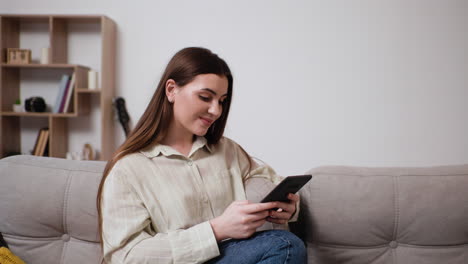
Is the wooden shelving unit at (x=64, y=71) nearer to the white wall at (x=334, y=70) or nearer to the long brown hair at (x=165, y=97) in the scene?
the white wall at (x=334, y=70)

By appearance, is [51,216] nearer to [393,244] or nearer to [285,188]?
[285,188]

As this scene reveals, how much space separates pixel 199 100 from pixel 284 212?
45cm

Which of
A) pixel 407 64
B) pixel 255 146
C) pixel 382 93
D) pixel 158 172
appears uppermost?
pixel 407 64

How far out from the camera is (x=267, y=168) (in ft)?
4.95

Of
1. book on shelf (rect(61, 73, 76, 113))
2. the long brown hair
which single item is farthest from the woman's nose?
book on shelf (rect(61, 73, 76, 113))

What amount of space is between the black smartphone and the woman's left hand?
1.5 inches

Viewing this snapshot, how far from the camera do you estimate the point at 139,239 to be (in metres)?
1.08

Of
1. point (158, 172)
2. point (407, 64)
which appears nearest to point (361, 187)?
point (158, 172)

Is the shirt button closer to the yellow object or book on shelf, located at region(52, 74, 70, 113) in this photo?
the yellow object

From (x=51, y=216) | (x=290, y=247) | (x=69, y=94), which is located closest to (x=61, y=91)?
(x=69, y=94)

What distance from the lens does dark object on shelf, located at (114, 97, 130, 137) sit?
127 inches

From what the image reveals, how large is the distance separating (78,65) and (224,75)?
222 centimetres

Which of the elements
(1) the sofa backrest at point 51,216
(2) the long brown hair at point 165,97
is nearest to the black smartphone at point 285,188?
(2) the long brown hair at point 165,97

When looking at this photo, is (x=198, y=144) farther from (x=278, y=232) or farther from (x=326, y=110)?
(x=326, y=110)
